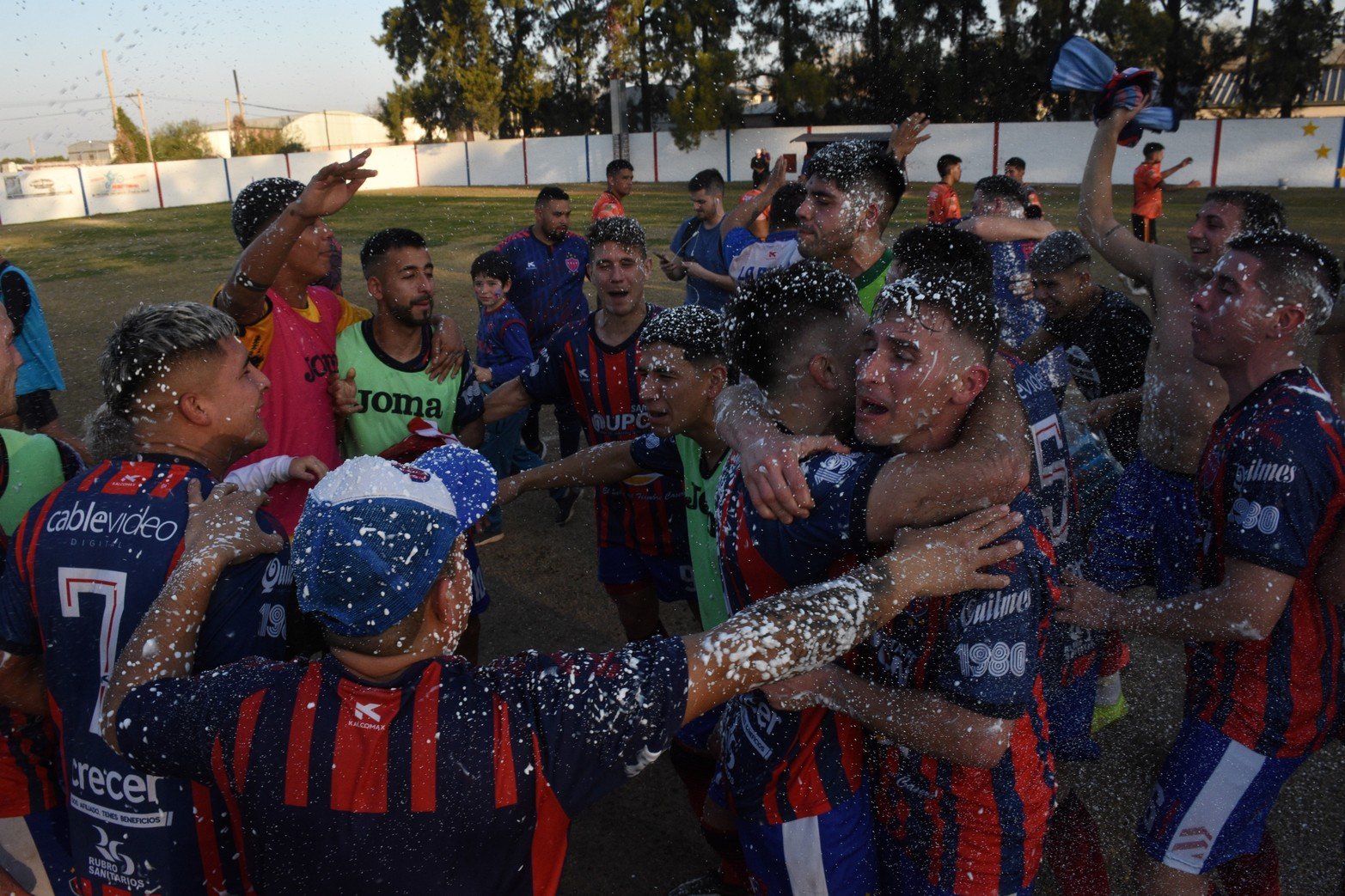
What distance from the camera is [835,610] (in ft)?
5.48

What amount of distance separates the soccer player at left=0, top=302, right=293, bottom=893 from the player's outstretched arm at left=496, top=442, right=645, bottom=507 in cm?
139

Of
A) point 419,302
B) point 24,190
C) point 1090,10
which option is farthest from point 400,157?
point 419,302

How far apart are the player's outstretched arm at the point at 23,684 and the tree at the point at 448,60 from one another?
4604 cm

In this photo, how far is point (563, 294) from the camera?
24.5 feet

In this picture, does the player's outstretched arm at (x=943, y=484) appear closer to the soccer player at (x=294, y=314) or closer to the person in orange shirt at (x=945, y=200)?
the soccer player at (x=294, y=314)

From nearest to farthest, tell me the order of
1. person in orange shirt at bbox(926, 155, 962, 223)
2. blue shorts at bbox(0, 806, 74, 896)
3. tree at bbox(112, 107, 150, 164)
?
blue shorts at bbox(0, 806, 74, 896) < person in orange shirt at bbox(926, 155, 962, 223) < tree at bbox(112, 107, 150, 164)

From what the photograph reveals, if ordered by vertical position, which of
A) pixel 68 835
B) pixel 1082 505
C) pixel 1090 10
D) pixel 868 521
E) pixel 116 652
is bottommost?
pixel 68 835

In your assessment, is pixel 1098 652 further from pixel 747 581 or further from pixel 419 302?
pixel 419 302

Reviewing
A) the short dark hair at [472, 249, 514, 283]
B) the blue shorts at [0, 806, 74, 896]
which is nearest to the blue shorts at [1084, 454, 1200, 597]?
the blue shorts at [0, 806, 74, 896]

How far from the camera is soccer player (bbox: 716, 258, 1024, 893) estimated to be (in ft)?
6.15

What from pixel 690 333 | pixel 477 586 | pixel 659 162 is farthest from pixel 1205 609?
pixel 659 162

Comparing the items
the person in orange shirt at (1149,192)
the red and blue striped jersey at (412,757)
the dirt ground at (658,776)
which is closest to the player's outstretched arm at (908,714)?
the red and blue striped jersey at (412,757)

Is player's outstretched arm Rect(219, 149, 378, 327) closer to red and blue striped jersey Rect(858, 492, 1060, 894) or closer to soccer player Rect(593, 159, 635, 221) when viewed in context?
red and blue striped jersey Rect(858, 492, 1060, 894)

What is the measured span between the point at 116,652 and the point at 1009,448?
6.54 feet
